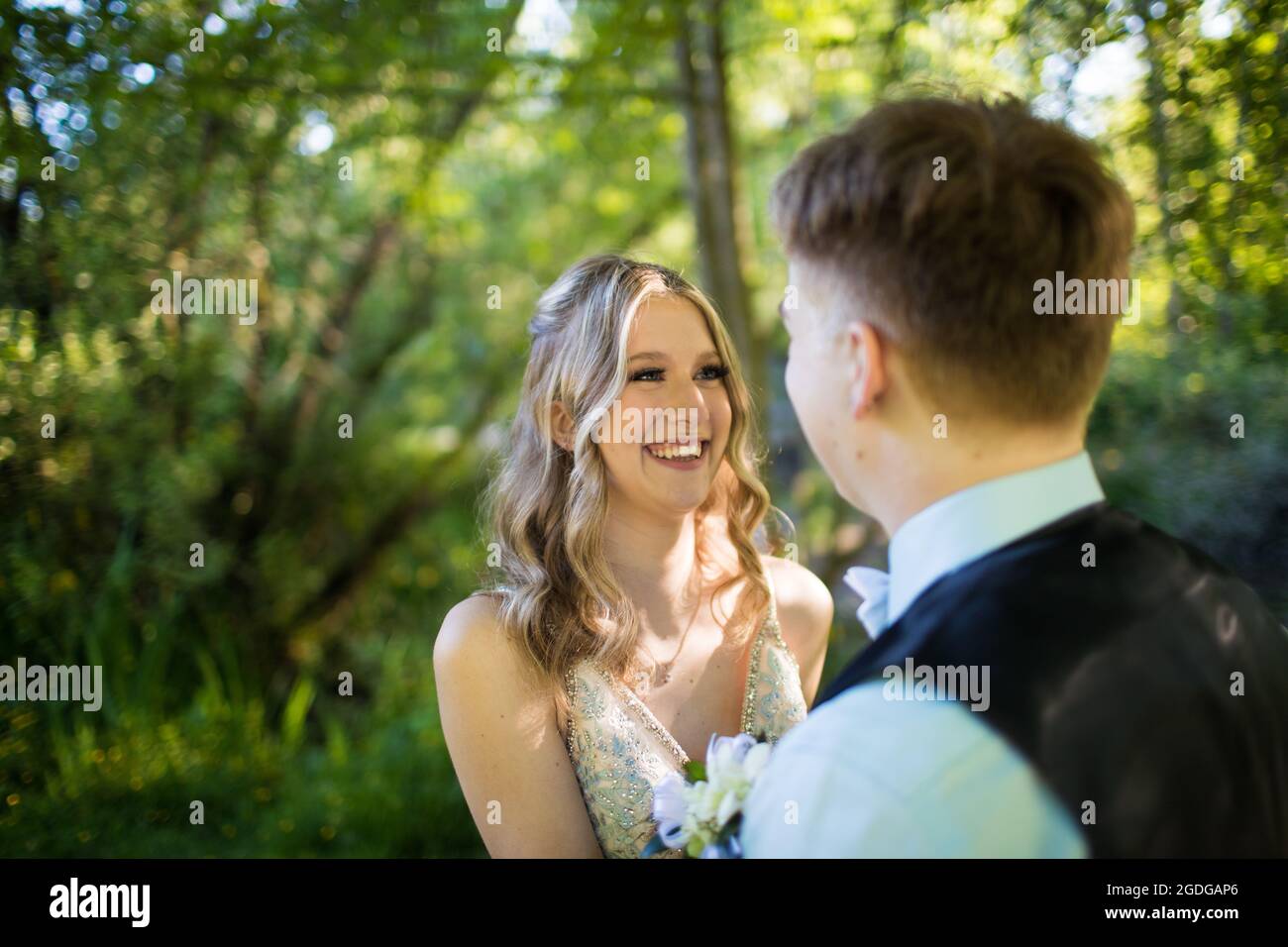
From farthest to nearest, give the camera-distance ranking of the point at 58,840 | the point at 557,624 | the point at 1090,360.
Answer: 1. the point at 58,840
2. the point at 557,624
3. the point at 1090,360

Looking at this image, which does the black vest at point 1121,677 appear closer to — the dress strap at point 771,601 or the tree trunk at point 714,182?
the dress strap at point 771,601

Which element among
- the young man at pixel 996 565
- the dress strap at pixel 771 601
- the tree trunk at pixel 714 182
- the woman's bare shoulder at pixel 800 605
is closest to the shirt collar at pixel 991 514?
the young man at pixel 996 565

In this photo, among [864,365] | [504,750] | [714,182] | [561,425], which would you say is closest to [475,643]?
[504,750]

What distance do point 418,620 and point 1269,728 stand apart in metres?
6.14

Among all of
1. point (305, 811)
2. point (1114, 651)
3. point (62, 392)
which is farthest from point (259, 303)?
point (1114, 651)

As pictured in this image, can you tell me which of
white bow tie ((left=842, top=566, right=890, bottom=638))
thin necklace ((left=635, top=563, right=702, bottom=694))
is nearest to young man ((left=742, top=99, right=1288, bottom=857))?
white bow tie ((left=842, top=566, right=890, bottom=638))

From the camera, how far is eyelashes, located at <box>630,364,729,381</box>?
238 cm

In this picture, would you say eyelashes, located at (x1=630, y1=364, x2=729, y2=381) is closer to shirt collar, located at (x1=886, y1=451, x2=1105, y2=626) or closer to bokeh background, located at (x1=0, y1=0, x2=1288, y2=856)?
bokeh background, located at (x1=0, y1=0, x2=1288, y2=856)

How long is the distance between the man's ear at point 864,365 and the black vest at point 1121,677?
0.25m

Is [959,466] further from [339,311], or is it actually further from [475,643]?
[339,311]

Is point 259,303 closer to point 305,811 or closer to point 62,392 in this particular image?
point 62,392

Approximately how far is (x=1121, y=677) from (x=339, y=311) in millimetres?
6171
